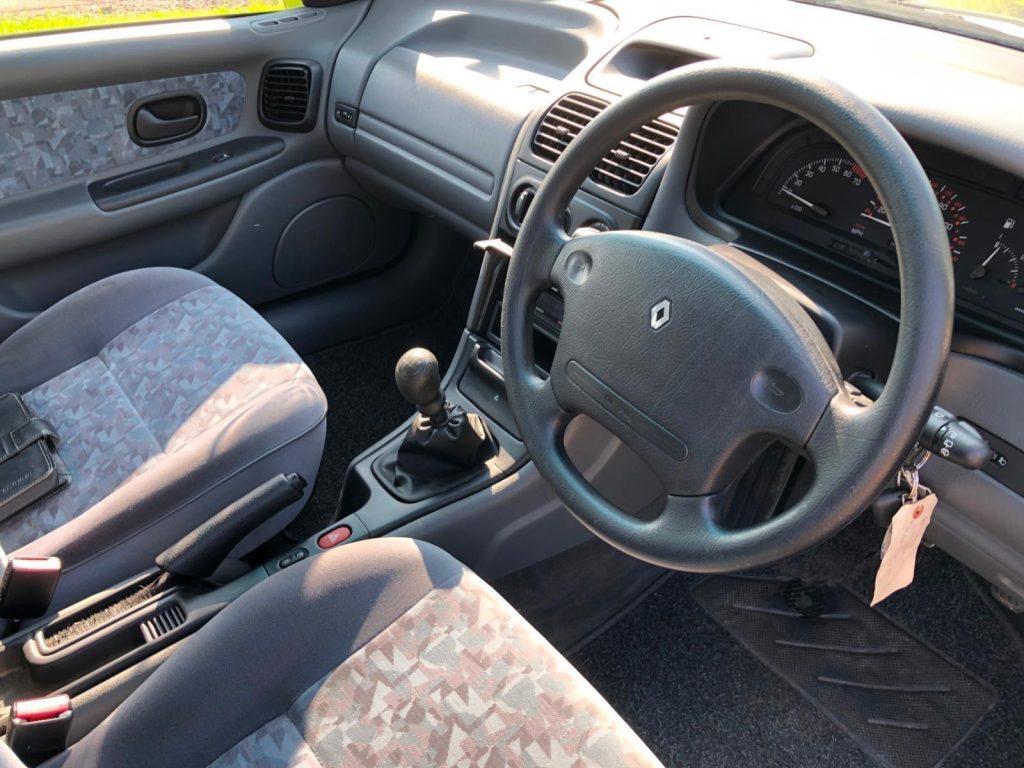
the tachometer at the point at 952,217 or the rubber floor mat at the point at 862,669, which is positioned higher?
the tachometer at the point at 952,217


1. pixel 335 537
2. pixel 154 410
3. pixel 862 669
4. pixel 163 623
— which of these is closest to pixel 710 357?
pixel 335 537

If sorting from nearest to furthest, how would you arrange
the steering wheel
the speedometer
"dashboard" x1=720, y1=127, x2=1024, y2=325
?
the steering wheel, "dashboard" x1=720, y1=127, x2=1024, y2=325, the speedometer

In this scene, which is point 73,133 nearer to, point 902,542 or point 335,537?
point 335,537

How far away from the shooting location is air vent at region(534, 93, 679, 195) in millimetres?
1306

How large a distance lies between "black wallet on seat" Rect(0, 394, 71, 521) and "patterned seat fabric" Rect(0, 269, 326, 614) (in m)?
0.02

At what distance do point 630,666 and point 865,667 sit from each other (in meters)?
0.44

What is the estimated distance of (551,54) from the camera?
6.03 feet

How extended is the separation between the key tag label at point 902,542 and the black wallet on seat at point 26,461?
1133mm

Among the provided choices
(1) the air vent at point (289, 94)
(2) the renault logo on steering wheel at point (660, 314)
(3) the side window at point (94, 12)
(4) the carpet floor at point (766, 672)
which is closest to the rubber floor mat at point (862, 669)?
(4) the carpet floor at point (766, 672)

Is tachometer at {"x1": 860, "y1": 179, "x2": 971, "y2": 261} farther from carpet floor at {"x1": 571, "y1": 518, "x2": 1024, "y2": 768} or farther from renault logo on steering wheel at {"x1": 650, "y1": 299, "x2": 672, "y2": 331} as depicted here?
carpet floor at {"x1": 571, "y1": 518, "x2": 1024, "y2": 768}

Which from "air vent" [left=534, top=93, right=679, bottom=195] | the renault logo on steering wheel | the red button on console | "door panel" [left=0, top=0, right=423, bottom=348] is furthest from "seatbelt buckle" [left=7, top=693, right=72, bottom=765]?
"door panel" [left=0, top=0, right=423, bottom=348]

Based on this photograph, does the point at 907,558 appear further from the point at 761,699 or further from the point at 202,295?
the point at 202,295

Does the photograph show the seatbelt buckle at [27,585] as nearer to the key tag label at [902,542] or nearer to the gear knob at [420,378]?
the gear knob at [420,378]

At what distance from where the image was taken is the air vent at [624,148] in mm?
1306
